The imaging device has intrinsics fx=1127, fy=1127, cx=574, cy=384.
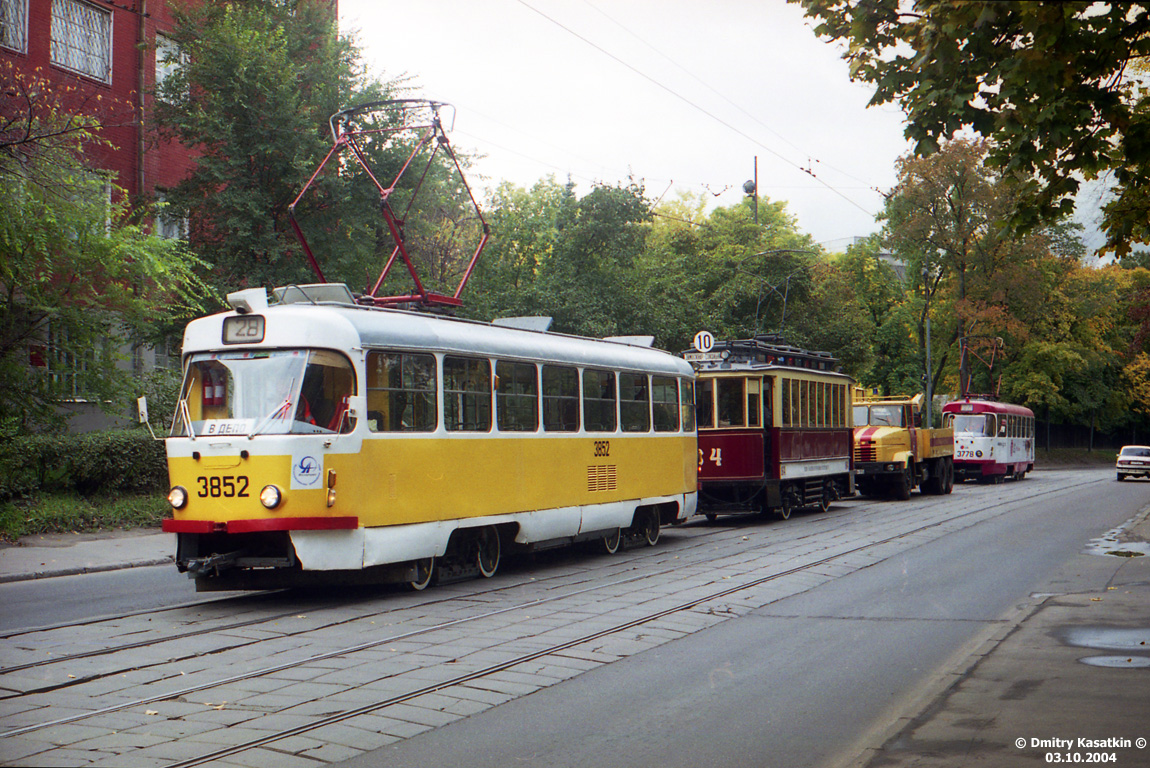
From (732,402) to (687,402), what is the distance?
13.4ft

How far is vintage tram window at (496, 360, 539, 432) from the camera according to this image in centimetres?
1380

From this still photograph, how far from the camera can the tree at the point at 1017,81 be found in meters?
7.06

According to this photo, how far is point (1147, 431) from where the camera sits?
8131 cm

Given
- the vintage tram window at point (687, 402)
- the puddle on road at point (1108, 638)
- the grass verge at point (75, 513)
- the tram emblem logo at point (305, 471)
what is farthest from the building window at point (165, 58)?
the puddle on road at point (1108, 638)

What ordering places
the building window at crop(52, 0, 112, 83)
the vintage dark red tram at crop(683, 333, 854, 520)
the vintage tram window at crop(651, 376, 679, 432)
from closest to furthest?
the vintage tram window at crop(651, 376, 679, 432) → the vintage dark red tram at crop(683, 333, 854, 520) → the building window at crop(52, 0, 112, 83)

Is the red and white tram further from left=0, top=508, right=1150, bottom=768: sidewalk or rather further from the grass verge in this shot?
the grass verge

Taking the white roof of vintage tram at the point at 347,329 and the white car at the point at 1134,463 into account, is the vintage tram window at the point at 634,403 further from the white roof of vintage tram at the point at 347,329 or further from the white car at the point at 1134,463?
the white car at the point at 1134,463

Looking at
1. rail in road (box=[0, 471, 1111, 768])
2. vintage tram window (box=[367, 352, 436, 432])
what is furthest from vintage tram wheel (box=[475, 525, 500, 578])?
vintage tram window (box=[367, 352, 436, 432])

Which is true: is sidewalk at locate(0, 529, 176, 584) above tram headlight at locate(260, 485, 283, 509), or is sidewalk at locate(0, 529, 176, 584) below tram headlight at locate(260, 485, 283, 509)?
below

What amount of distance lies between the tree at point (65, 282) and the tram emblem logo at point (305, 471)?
10296 mm

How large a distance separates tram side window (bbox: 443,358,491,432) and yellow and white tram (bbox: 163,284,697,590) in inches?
0.7

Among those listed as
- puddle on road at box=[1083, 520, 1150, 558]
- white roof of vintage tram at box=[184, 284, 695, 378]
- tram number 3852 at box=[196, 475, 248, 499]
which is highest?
white roof of vintage tram at box=[184, 284, 695, 378]

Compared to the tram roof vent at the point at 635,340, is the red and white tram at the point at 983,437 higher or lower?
lower

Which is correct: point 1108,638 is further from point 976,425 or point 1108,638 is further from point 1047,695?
point 976,425
